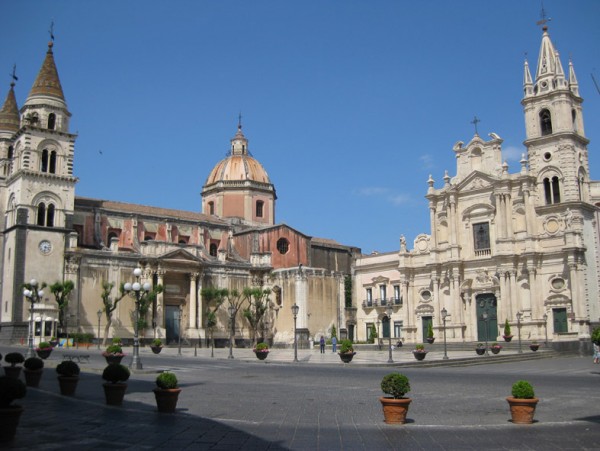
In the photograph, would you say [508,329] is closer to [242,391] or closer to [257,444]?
[242,391]

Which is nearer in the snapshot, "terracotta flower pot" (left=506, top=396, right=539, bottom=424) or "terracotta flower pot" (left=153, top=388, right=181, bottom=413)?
"terracotta flower pot" (left=506, top=396, right=539, bottom=424)

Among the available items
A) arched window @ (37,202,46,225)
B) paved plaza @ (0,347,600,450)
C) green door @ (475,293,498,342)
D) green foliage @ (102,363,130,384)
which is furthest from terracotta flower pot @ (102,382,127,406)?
arched window @ (37,202,46,225)

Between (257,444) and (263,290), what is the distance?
168 feet

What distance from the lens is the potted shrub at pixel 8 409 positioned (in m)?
9.53

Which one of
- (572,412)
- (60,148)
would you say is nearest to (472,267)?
(60,148)

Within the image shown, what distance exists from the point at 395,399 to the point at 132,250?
159ft

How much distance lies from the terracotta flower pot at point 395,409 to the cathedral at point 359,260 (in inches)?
1264

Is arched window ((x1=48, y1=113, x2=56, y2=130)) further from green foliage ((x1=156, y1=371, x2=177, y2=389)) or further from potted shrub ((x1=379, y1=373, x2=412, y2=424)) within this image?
potted shrub ((x1=379, y1=373, x2=412, y2=424))

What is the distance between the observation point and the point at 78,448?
923 centimetres

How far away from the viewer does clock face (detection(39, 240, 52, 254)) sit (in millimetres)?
49847

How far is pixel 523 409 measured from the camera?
37.8 feet

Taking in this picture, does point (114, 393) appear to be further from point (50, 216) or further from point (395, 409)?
point (50, 216)

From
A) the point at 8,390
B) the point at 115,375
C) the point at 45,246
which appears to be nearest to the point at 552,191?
the point at 45,246

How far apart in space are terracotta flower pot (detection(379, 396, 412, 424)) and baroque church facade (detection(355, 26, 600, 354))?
33067mm
